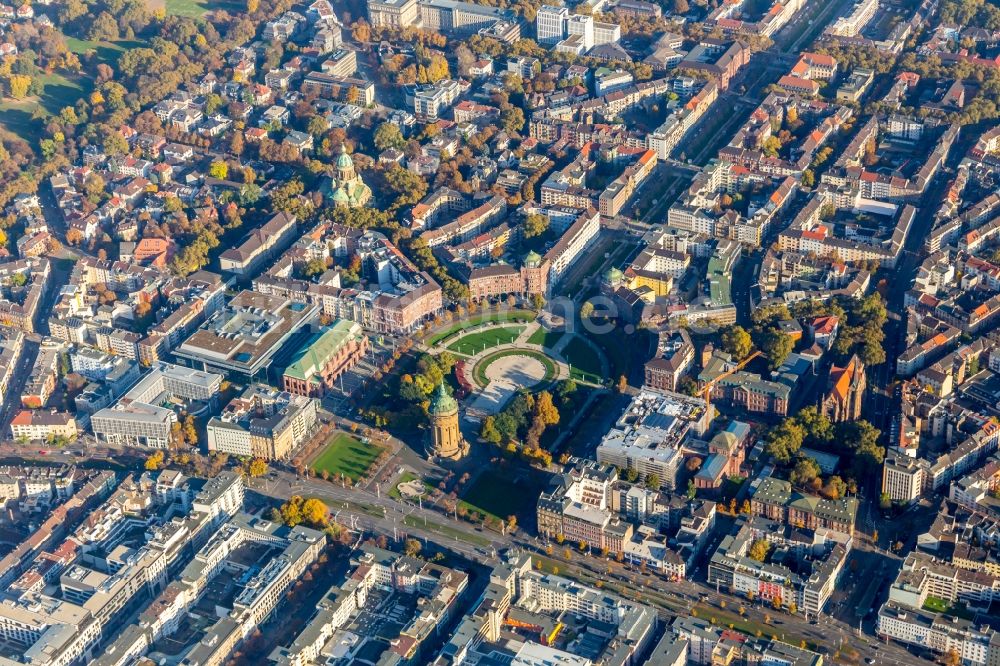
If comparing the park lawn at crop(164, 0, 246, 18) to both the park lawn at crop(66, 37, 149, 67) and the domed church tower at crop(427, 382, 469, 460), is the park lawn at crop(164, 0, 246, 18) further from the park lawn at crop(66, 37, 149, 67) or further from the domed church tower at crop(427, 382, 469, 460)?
the domed church tower at crop(427, 382, 469, 460)

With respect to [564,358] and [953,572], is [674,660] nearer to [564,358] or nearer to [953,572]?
[953,572]

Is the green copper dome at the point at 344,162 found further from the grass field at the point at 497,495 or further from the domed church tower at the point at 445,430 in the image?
the grass field at the point at 497,495

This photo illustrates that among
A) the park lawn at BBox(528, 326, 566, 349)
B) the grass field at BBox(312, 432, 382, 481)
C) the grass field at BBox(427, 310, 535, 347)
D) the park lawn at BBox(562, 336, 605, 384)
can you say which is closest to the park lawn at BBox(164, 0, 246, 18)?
the grass field at BBox(427, 310, 535, 347)

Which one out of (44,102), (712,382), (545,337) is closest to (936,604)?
(712,382)

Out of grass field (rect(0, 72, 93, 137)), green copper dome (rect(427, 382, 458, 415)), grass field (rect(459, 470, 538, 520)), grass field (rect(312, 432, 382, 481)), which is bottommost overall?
grass field (rect(312, 432, 382, 481))

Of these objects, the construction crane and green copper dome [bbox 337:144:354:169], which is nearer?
the construction crane
